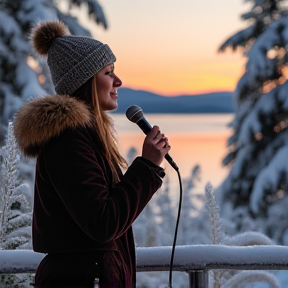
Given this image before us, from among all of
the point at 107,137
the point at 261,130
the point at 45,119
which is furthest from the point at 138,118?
the point at 261,130

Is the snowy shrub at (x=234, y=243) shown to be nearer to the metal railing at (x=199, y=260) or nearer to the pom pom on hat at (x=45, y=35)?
the metal railing at (x=199, y=260)

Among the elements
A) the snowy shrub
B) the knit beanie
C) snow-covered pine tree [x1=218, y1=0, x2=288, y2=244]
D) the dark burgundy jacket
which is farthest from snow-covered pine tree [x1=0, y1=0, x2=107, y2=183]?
the dark burgundy jacket

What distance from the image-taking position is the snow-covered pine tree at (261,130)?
1234 cm

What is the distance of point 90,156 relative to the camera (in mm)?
2096

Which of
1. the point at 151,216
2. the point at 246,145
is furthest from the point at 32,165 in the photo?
the point at 246,145

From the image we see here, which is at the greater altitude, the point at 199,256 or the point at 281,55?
the point at 281,55

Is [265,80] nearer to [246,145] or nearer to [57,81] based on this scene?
[246,145]

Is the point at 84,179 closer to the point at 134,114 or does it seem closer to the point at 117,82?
the point at 134,114

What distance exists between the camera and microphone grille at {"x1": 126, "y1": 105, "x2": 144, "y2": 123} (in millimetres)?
2277

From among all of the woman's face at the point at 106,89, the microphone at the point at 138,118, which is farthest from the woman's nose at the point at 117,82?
the microphone at the point at 138,118

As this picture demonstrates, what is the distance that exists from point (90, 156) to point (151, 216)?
911 centimetres

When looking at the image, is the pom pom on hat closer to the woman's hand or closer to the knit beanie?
the knit beanie

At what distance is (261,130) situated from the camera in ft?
43.3

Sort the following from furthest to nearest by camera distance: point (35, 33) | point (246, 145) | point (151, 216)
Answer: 1. point (246, 145)
2. point (151, 216)
3. point (35, 33)
